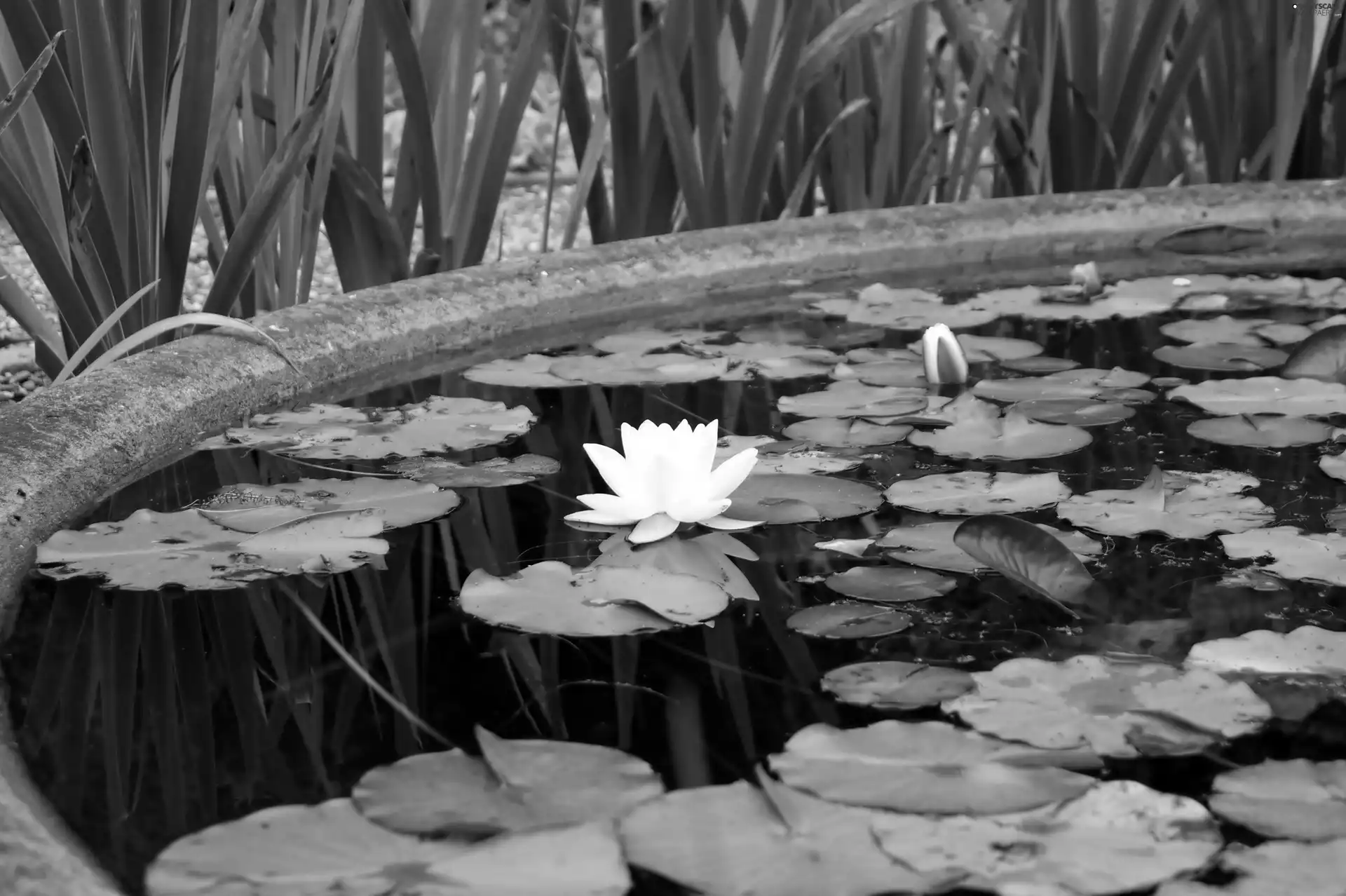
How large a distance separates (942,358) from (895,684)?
21.3 inches

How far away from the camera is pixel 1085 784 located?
0.56 meters

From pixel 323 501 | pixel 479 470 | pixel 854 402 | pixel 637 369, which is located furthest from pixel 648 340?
pixel 323 501

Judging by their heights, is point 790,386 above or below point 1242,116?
below

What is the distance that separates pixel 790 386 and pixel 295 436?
439 mm

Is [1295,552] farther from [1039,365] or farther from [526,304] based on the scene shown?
[526,304]

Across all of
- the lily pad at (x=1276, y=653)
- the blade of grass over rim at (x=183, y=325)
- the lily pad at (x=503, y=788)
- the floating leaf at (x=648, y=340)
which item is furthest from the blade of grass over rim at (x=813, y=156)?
the lily pad at (x=503, y=788)

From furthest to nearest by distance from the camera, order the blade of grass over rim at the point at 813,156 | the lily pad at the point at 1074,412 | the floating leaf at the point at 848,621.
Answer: the blade of grass over rim at the point at 813,156 → the lily pad at the point at 1074,412 → the floating leaf at the point at 848,621

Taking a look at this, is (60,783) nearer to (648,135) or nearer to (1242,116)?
(648,135)

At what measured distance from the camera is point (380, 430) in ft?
3.42

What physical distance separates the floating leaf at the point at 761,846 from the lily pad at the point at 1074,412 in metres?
0.58

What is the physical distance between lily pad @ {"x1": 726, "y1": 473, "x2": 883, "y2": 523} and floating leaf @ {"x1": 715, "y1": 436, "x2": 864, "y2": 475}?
2cm

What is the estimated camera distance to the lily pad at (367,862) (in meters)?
0.50

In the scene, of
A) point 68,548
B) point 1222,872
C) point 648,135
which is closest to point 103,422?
point 68,548

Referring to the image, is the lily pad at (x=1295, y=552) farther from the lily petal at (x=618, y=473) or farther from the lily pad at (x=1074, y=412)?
the lily petal at (x=618, y=473)
